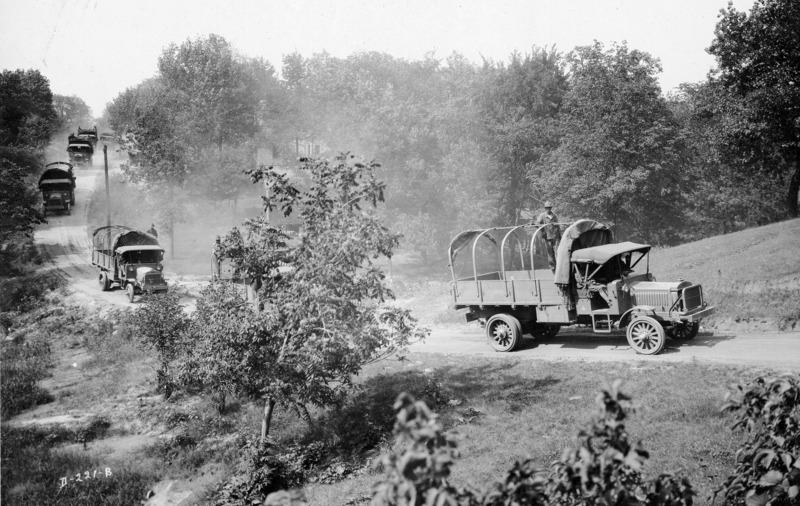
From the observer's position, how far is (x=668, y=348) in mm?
12898

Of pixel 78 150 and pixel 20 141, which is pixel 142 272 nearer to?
pixel 20 141

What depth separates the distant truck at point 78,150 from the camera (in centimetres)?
4150

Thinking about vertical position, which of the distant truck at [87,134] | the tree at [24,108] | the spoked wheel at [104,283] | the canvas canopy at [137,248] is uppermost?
the distant truck at [87,134]

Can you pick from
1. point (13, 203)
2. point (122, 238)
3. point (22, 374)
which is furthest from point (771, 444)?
point (13, 203)

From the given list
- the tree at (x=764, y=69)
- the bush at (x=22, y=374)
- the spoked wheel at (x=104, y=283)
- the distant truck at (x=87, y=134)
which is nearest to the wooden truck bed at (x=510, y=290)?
the bush at (x=22, y=374)

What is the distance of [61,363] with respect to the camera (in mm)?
20141

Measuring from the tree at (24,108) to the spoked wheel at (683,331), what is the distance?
2588 centimetres

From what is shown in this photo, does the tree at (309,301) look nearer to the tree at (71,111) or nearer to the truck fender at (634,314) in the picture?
the truck fender at (634,314)

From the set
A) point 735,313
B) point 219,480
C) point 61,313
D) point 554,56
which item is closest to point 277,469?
point 219,480

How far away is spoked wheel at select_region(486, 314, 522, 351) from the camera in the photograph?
1458 centimetres

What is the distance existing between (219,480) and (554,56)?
34075mm

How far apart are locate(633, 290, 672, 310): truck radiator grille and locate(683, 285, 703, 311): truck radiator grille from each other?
37cm

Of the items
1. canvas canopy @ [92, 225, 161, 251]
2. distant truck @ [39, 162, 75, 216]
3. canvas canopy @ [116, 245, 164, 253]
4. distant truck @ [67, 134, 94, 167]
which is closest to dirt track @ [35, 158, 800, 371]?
canvas canopy @ [116, 245, 164, 253]

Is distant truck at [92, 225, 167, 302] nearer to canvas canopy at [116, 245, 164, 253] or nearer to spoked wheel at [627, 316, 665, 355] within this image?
canvas canopy at [116, 245, 164, 253]
